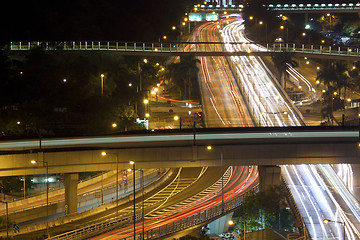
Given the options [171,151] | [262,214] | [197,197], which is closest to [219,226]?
[262,214]

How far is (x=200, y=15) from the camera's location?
198250 mm

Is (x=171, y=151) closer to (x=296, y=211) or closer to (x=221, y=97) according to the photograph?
Result: (x=296, y=211)

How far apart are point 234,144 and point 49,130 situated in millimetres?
27888

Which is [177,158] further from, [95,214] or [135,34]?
[135,34]

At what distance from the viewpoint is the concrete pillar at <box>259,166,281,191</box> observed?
59.4 m

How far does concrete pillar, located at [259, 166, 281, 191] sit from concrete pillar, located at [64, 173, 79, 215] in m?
16.0

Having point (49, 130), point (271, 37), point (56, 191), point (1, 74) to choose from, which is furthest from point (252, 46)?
point (56, 191)

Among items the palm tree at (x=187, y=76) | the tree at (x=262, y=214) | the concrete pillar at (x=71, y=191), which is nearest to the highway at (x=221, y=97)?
the palm tree at (x=187, y=76)

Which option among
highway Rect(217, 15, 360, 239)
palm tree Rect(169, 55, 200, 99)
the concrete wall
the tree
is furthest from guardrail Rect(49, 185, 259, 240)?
palm tree Rect(169, 55, 200, 99)

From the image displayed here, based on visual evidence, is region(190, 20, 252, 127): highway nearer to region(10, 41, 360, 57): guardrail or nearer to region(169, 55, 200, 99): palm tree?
region(169, 55, 200, 99): palm tree

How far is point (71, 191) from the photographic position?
59.2 m

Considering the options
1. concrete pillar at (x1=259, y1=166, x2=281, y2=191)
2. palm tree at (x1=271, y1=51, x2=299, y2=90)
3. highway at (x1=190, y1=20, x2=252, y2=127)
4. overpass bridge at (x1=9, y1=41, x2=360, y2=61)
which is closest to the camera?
concrete pillar at (x1=259, y1=166, x2=281, y2=191)

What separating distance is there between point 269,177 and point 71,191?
17.0 metres

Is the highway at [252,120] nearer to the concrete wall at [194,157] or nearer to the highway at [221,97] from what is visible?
the highway at [221,97]
